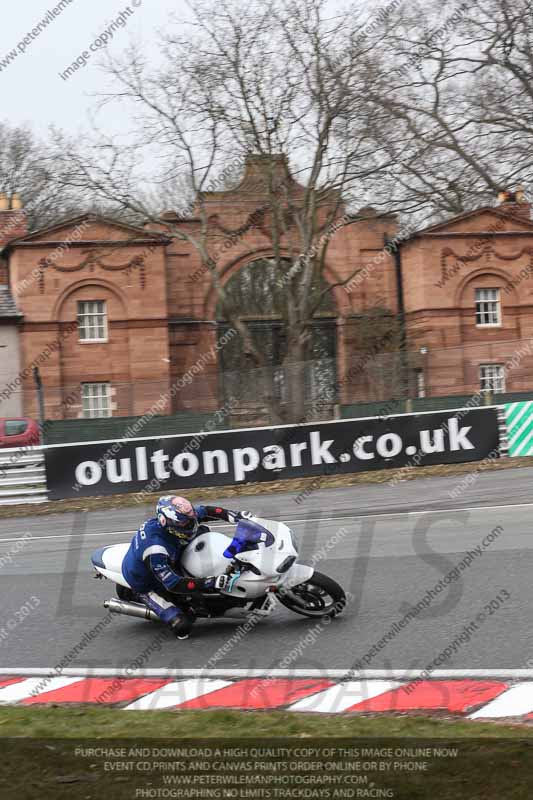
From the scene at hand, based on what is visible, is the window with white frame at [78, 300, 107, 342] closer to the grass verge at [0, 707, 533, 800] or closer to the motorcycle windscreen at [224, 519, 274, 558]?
the motorcycle windscreen at [224, 519, 274, 558]

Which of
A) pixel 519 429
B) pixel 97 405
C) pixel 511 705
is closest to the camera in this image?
pixel 511 705

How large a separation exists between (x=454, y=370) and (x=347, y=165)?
9.16 meters

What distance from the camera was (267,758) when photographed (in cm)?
542

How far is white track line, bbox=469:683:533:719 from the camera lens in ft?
20.4

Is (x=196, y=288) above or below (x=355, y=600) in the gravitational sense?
above

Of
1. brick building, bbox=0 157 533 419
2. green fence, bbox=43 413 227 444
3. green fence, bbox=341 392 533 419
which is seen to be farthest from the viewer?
brick building, bbox=0 157 533 419

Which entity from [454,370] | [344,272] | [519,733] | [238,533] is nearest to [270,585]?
[238,533]

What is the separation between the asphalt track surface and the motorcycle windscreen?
0.78 metres

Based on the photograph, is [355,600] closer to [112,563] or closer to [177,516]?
[177,516]

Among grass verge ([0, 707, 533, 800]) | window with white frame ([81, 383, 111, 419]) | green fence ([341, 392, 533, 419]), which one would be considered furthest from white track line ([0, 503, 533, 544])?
window with white frame ([81, 383, 111, 419])

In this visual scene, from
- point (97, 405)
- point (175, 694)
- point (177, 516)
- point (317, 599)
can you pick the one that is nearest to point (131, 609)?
point (177, 516)

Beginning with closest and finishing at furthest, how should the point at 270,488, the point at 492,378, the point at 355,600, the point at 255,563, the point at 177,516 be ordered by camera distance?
the point at 255,563 < the point at 177,516 < the point at 355,600 < the point at 270,488 < the point at 492,378

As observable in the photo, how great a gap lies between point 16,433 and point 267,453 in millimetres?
11573

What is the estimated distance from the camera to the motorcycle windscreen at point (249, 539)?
859cm
